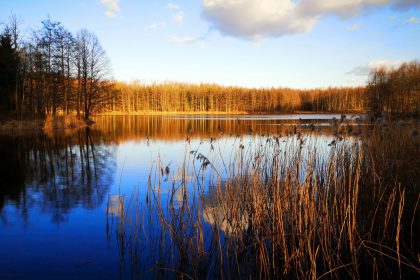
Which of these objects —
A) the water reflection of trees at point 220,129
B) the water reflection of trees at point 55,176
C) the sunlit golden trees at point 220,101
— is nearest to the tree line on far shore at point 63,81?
the water reflection of trees at point 220,129

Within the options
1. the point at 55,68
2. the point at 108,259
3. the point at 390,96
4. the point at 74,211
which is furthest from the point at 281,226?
the point at 390,96

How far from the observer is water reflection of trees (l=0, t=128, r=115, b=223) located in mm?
7320

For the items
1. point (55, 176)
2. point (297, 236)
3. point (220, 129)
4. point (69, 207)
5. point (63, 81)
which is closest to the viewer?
point (297, 236)

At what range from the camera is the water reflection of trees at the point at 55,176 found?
24.0ft

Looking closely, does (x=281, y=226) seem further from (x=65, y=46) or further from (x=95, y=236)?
(x=65, y=46)

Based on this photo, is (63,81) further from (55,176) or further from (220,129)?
(220,129)

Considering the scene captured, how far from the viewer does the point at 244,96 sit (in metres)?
101

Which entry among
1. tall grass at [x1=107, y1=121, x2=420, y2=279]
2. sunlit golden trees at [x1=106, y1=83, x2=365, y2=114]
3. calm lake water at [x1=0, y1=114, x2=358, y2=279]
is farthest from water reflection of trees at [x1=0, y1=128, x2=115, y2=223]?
sunlit golden trees at [x1=106, y1=83, x2=365, y2=114]

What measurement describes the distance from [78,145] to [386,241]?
54.8 ft

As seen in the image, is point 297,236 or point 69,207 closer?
point 297,236

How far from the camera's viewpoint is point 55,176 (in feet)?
33.2

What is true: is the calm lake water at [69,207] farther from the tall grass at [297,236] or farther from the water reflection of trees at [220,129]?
the tall grass at [297,236]

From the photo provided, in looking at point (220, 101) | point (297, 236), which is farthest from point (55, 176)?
point (220, 101)

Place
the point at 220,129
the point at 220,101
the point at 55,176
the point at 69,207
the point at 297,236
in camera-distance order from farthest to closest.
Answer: the point at 220,101 → the point at 55,176 → the point at 69,207 → the point at 220,129 → the point at 297,236
